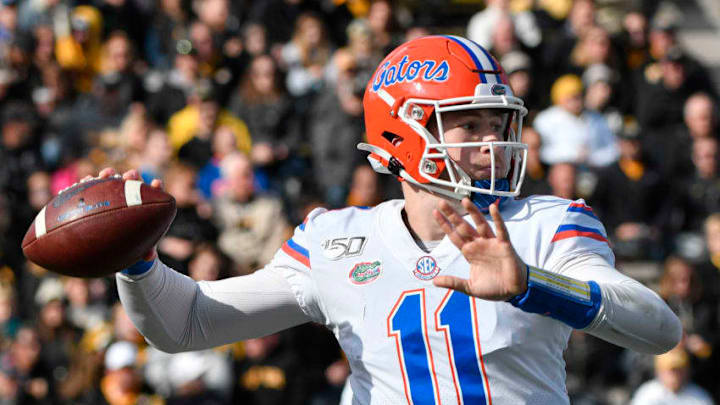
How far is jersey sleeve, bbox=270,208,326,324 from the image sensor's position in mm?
3359

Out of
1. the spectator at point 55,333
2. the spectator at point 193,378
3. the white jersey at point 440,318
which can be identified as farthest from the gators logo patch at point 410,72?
the spectator at point 55,333

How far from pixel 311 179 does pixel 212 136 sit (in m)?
0.82

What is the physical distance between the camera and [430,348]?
306 centimetres

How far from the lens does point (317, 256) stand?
3.33 m

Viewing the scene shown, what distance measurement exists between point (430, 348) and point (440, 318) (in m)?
0.09

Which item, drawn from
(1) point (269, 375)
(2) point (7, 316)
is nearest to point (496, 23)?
(1) point (269, 375)

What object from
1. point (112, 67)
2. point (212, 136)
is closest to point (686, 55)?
point (212, 136)

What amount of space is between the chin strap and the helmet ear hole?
29cm

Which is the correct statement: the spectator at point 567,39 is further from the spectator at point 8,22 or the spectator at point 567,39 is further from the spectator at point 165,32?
the spectator at point 8,22

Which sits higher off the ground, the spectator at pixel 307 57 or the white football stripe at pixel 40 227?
the white football stripe at pixel 40 227

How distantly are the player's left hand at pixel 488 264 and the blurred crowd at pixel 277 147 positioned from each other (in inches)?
167

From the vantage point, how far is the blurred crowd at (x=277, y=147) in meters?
7.05

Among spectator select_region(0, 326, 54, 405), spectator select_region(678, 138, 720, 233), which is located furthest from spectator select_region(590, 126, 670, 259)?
spectator select_region(0, 326, 54, 405)

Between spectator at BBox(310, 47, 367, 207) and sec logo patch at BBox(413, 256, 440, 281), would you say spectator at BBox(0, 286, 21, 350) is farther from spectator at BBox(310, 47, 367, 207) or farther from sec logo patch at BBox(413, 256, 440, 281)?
sec logo patch at BBox(413, 256, 440, 281)
